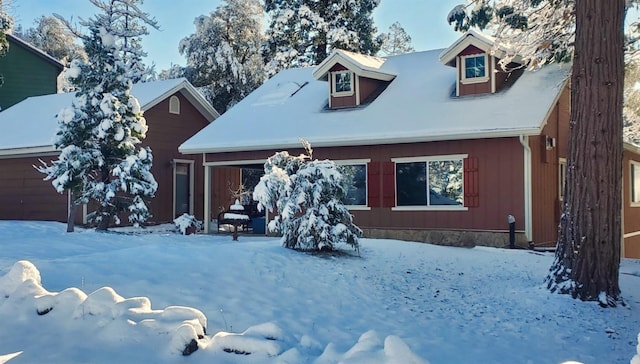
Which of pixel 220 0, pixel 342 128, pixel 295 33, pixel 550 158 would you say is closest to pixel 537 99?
pixel 550 158

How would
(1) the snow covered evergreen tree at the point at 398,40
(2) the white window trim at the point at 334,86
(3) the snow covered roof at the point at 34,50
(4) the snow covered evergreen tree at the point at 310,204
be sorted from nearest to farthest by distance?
1. (4) the snow covered evergreen tree at the point at 310,204
2. (2) the white window trim at the point at 334,86
3. (3) the snow covered roof at the point at 34,50
4. (1) the snow covered evergreen tree at the point at 398,40

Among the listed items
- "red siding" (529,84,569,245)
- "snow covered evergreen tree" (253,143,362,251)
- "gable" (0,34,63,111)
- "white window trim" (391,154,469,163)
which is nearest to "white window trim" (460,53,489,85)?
"red siding" (529,84,569,245)

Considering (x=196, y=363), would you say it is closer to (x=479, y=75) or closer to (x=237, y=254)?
(x=237, y=254)

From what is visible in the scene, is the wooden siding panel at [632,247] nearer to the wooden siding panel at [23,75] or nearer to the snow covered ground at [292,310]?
the snow covered ground at [292,310]

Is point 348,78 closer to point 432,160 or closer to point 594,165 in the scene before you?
point 432,160

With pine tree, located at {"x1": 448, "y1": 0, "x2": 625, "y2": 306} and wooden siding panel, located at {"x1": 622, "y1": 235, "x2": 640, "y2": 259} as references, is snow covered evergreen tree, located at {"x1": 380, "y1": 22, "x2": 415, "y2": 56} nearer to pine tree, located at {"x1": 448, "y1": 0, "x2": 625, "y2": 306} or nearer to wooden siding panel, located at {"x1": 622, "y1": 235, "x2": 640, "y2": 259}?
wooden siding panel, located at {"x1": 622, "y1": 235, "x2": 640, "y2": 259}

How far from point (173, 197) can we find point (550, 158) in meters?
11.4

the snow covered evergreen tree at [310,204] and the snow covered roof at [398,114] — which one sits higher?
the snow covered roof at [398,114]

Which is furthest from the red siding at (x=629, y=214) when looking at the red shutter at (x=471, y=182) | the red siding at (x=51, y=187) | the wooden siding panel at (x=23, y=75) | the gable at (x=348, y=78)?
the wooden siding panel at (x=23, y=75)

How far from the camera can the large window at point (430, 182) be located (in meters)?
Result: 12.8

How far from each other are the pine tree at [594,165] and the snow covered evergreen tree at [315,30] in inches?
734

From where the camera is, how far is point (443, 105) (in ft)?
45.2

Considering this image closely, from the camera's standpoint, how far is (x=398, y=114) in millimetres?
14008

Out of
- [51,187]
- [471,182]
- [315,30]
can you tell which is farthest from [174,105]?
[471,182]
